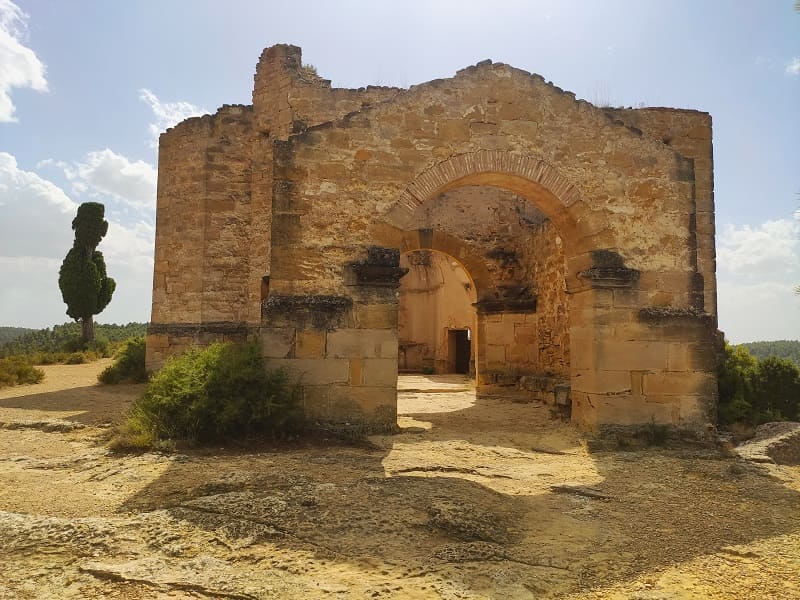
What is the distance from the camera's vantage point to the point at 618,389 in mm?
6395

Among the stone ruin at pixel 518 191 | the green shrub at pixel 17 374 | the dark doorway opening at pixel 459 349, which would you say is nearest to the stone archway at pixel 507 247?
the stone ruin at pixel 518 191

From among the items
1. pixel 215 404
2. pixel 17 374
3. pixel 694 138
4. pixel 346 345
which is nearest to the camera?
pixel 215 404

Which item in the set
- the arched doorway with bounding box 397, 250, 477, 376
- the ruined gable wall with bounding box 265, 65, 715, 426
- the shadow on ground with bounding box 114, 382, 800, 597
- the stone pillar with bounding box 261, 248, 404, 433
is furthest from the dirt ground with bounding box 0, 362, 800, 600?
the arched doorway with bounding box 397, 250, 477, 376

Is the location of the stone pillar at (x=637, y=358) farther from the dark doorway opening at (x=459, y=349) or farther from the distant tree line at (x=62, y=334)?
the distant tree line at (x=62, y=334)

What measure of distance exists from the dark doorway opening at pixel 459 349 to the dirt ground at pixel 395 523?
13332 millimetres

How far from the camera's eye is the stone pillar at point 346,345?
6.11 metres

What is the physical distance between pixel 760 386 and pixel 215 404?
723 centimetres

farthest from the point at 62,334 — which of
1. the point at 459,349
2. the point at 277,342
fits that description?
the point at 277,342

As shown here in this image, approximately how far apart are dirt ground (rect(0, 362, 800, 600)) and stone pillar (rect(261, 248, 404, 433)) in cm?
49

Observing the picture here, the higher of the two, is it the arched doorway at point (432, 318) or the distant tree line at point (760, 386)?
the arched doorway at point (432, 318)

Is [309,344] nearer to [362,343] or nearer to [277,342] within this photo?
[277,342]

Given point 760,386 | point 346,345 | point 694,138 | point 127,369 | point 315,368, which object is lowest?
point 127,369

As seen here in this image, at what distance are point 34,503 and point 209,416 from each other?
1.82 m

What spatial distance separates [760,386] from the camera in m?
8.00
